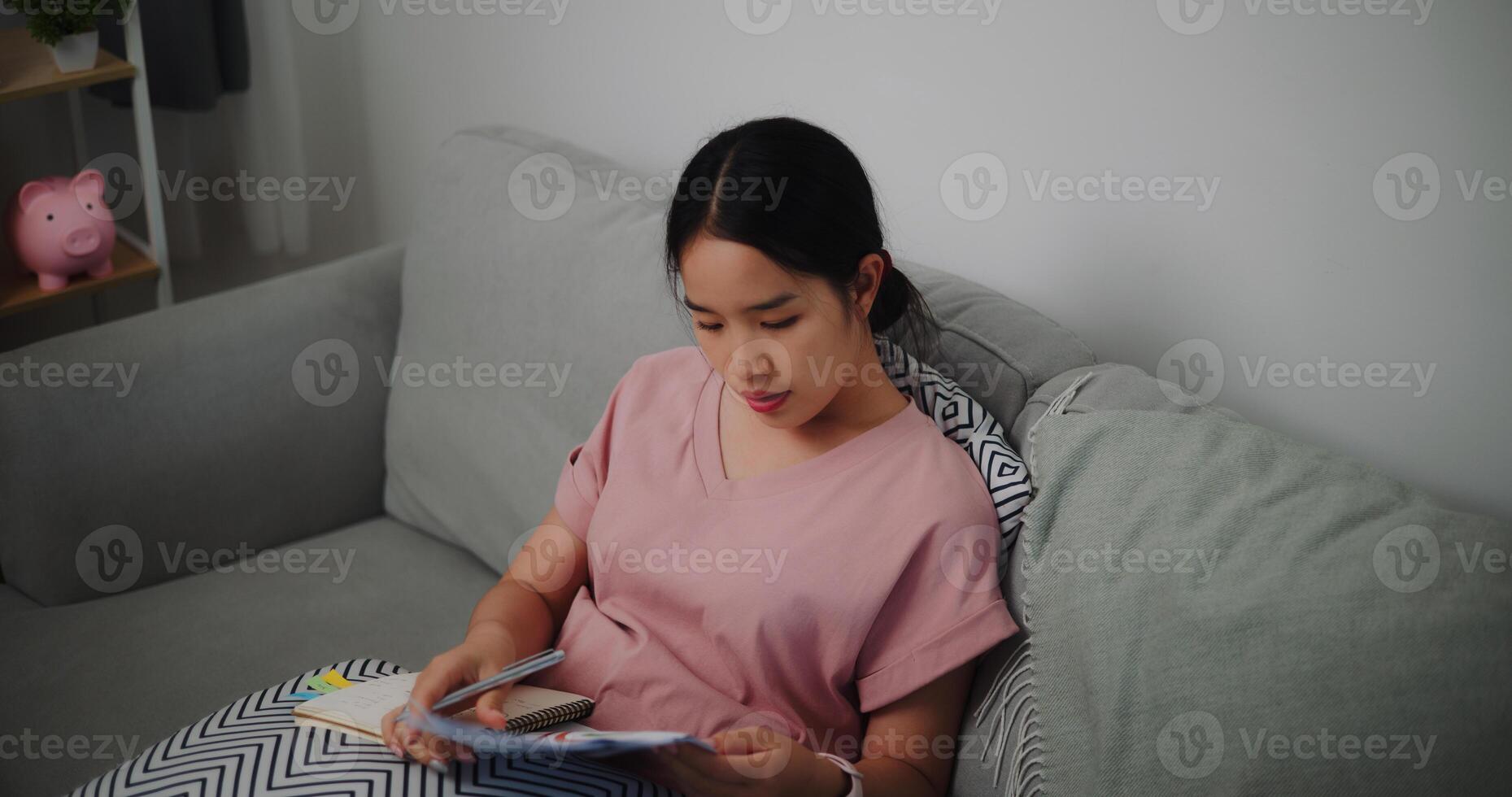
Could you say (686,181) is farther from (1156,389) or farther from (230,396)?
(230,396)

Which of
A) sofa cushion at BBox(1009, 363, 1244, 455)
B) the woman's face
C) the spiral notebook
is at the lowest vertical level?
the spiral notebook

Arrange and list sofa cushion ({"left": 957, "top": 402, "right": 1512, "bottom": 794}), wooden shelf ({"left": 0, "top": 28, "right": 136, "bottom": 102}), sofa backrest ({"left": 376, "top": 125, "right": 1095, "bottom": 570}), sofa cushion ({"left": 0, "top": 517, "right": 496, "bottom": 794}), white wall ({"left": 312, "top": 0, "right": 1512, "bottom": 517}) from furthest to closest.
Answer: wooden shelf ({"left": 0, "top": 28, "right": 136, "bottom": 102}), sofa backrest ({"left": 376, "top": 125, "right": 1095, "bottom": 570}), sofa cushion ({"left": 0, "top": 517, "right": 496, "bottom": 794}), white wall ({"left": 312, "top": 0, "right": 1512, "bottom": 517}), sofa cushion ({"left": 957, "top": 402, "right": 1512, "bottom": 794})

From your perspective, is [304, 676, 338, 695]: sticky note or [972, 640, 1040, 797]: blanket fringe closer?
[972, 640, 1040, 797]: blanket fringe

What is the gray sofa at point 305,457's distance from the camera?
1.46 meters

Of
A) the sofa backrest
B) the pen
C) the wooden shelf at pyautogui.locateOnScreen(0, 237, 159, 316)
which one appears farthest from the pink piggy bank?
the pen

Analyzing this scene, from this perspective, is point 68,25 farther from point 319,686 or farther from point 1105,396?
point 1105,396

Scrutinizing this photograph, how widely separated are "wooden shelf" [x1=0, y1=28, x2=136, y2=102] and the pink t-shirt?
1.38 m

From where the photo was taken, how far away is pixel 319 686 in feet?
3.80

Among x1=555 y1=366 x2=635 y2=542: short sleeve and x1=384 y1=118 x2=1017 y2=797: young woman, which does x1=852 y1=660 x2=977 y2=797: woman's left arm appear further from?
x1=555 y1=366 x2=635 y2=542: short sleeve

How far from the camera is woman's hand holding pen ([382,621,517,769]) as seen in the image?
992 mm

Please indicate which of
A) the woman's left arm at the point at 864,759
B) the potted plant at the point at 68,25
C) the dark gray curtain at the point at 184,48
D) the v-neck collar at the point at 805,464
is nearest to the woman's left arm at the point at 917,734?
the woman's left arm at the point at 864,759

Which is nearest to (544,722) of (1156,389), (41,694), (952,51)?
(1156,389)

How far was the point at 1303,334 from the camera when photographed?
1193 mm

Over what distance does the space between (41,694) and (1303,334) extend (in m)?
1.49
